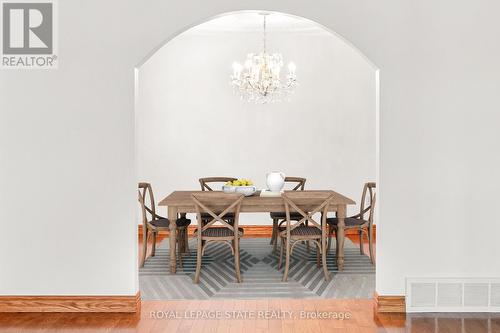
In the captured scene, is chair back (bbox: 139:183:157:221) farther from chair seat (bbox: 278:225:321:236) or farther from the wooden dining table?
chair seat (bbox: 278:225:321:236)

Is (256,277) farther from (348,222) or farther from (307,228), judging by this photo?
(348,222)

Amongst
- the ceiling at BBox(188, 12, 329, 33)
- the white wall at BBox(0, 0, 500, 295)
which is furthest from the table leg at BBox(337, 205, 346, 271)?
the ceiling at BBox(188, 12, 329, 33)

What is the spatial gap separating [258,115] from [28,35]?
143 inches

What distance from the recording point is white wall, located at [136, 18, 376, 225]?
6.43m

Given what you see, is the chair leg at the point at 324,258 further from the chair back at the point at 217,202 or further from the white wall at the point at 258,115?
the white wall at the point at 258,115

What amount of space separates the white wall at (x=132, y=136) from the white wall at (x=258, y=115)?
3200mm

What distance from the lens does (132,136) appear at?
10.6 feet

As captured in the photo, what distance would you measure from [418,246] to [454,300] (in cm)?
46

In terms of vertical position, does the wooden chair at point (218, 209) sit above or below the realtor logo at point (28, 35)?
below

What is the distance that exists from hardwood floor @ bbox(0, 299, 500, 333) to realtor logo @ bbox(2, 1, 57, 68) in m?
1.81

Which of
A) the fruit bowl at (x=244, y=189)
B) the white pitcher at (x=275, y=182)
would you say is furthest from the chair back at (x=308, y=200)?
the white pitcher at (x=275, y=182)

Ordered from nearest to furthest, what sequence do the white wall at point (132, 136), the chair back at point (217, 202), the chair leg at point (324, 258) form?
the white wall at point (132, 136) < the chair back at point (217, 202) < the chair leg at point (324, 258)

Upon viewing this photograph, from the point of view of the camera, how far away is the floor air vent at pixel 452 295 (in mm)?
3219

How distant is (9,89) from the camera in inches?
128
